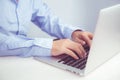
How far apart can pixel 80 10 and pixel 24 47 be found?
3.63ft

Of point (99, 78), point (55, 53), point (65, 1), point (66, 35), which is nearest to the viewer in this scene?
point (99, 78)

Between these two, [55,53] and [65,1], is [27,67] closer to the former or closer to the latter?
[55,53]

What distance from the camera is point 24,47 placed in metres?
1.09

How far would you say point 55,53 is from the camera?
3.55 feet

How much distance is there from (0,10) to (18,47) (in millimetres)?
205

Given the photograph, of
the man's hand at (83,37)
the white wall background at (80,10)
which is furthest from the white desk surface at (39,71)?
the white wall background at (80,10)

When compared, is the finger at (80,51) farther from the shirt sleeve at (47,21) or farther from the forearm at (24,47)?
the shirt sleeve at (47,21)

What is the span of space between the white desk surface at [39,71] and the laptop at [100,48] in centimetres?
2

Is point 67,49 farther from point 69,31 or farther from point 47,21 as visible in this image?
point 47,21

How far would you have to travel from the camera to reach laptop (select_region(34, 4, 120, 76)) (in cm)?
84

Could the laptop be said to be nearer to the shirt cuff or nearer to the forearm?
the forearm

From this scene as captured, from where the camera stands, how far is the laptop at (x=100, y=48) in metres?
0.84

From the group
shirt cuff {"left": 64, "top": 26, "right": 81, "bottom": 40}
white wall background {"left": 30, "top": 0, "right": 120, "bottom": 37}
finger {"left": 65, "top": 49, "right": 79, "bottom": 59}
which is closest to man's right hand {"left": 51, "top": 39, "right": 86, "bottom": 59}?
finger {"left": 65, "top": 49, "right": 79, "bottom": 59}

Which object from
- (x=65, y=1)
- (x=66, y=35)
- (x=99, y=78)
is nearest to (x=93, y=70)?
(x=99, y=78)
